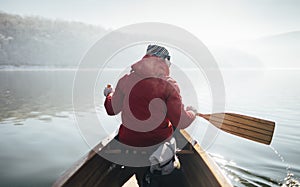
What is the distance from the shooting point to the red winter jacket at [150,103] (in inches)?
85.2

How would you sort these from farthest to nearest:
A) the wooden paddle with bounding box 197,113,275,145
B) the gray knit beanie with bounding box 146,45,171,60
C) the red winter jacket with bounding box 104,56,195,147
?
the wooden paddle with bounding box 197,113,275,145 → the gray knit beanie with bounding box 146,45,171,60 → the red winter jacket with bounding box 104,56,195,147

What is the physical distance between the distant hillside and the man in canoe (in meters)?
64.6

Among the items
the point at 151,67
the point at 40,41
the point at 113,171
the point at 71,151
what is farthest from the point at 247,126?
the point at 40,41

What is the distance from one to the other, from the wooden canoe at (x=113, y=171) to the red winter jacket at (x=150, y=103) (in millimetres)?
908

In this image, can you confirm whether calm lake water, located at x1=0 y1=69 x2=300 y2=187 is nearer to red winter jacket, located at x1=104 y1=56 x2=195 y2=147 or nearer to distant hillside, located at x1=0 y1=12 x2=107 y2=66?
red winter jacket, located at x1=104 y1=56 x2=195 y2=147

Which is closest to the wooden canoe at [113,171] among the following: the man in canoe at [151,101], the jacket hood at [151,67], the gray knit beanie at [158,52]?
the man in canoe at [151,101]

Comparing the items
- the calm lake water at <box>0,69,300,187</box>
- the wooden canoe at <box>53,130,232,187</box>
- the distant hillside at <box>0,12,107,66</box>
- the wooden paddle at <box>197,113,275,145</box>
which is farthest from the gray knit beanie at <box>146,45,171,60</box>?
the distant hillside at <box>0,12,107,66</box>

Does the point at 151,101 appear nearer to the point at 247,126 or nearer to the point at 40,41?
the point at 247,126

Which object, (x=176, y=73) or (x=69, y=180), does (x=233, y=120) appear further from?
(x=69, y=180)

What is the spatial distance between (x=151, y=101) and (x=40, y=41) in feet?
351

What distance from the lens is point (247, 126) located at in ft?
13.2

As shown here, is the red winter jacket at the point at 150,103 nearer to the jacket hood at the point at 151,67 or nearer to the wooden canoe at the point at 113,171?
the jacket hood at the point at 151,67

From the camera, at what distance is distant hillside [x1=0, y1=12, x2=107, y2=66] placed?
77.6 m

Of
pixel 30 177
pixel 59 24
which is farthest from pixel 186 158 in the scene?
pixel 59 24
